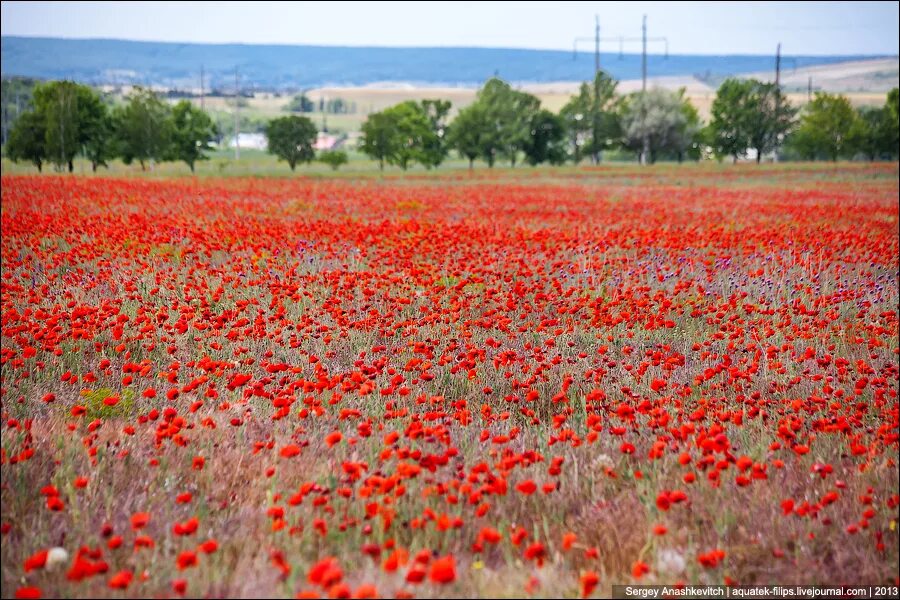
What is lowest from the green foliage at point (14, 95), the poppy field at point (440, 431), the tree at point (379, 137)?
the poppy field at point (440, 431)

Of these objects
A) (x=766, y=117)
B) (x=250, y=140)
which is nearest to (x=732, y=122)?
(x=766, y=117)

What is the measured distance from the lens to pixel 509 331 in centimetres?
654

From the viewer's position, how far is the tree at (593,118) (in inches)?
3098

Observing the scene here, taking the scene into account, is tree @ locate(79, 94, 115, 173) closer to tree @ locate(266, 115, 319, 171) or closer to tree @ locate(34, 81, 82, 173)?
tree @ locate(34, 81, 82, 173)

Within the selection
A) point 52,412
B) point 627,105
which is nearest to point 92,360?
point 52,412

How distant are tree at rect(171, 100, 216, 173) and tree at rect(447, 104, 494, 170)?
868 inches

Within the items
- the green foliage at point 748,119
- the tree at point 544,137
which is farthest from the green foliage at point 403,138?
the green foliage at point 748,119

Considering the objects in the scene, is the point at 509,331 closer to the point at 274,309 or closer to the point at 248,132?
the point at 274,309

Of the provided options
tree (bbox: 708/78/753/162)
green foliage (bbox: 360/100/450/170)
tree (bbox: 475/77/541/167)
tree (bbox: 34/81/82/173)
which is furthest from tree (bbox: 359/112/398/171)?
tree (bbox: 708/78/753/162)

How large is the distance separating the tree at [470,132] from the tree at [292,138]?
14.9m

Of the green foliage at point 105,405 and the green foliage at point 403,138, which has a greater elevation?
the green foliage at point 403,138

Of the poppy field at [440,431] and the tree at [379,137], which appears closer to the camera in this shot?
the poppy field at [440,431]

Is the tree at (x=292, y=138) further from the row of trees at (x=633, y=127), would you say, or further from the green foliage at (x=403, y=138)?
the row of trees at (x=633, y=127)

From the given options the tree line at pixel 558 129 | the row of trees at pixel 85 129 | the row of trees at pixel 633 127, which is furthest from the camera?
the row of trees at pixel 633 127
